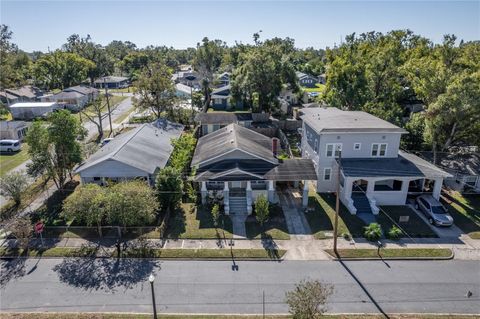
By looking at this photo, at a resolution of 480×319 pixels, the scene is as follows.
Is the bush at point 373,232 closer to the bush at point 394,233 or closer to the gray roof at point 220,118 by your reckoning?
the bush at point 394,233

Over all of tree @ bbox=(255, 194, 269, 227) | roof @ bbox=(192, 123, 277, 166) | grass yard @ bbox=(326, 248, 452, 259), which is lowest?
grass yard @ bbox=(326, 248, 452, 259)

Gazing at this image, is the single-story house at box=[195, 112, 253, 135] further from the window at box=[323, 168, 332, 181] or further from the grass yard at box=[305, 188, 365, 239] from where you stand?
the grass yard at box=[305, 188, 365, 239]

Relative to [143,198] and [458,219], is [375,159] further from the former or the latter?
[143,198]

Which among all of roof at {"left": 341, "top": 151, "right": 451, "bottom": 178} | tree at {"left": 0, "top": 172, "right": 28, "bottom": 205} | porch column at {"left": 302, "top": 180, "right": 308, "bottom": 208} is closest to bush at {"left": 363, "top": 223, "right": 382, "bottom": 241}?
roof at {"left": 341, "top": 151, "right": 451, "bottom": 178}

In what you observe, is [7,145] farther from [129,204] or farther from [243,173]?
[243,173]

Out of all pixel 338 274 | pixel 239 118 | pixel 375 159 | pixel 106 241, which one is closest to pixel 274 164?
pixel 375 159
